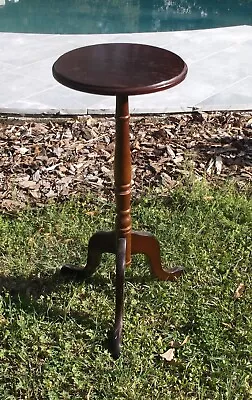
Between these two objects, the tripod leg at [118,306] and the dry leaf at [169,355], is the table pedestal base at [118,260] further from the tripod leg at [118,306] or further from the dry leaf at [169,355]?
the dry leaf at [169,355]

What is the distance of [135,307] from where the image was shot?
104 inches

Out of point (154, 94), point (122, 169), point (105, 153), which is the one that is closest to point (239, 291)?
point (122, 169)

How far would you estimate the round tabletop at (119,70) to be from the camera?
2113 mm

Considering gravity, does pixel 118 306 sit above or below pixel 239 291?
above

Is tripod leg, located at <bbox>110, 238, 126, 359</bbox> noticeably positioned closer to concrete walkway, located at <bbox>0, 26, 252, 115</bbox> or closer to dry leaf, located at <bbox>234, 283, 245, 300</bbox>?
dry leaf, located at <bbox>234, 283, 245, 300</bbox>

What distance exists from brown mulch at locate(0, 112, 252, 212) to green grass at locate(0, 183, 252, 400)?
0.69ft

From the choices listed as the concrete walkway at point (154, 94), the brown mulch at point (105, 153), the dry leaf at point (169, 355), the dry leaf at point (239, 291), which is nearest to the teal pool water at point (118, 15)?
the concrete walkway at point (154, 94)

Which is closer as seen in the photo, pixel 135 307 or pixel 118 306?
pixel 118 306

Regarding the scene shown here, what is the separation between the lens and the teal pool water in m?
8.07

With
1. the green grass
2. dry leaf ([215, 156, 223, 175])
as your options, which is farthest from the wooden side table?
dry leaf ([215, 156, 223, 175])

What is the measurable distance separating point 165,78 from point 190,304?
3.26ft

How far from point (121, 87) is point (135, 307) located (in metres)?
0.99

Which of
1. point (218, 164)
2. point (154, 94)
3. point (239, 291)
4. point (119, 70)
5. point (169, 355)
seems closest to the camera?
point (119, 70)

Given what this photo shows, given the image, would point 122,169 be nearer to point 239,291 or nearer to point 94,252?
point 94,252
